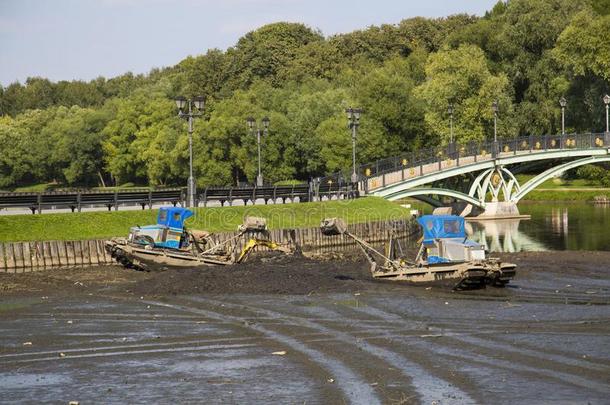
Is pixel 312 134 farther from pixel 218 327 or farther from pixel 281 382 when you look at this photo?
pixel 281 382

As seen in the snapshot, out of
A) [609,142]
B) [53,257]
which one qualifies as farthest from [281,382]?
[609,142]

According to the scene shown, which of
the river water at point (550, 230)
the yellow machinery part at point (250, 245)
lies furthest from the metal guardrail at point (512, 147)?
the yellow machinery part at point (250, 245)

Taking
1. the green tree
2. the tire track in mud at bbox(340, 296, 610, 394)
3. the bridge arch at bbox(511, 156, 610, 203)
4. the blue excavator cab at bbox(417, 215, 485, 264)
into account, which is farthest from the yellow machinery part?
the green tree

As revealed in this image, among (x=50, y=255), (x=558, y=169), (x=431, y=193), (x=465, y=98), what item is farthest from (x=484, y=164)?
(x=50, y=255)

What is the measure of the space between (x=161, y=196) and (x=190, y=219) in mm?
4396

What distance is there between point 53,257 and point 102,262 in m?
2.20

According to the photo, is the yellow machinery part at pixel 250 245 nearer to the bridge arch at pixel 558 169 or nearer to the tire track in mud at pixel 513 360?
the tire track in mud at pixel 513 360

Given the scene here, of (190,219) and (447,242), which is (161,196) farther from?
(447,242)

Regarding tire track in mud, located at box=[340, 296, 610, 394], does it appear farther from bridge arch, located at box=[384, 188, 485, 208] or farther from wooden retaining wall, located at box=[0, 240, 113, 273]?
bridge arch, located at box=[384, 188, 485, 208]

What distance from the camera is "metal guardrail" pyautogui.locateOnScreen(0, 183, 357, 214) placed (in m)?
53.8

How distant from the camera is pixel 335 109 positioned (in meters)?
102

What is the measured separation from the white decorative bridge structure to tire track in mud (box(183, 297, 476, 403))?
4774 cm

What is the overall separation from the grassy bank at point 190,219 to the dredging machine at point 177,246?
6.96 meters

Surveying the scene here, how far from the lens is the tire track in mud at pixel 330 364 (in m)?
20.5
